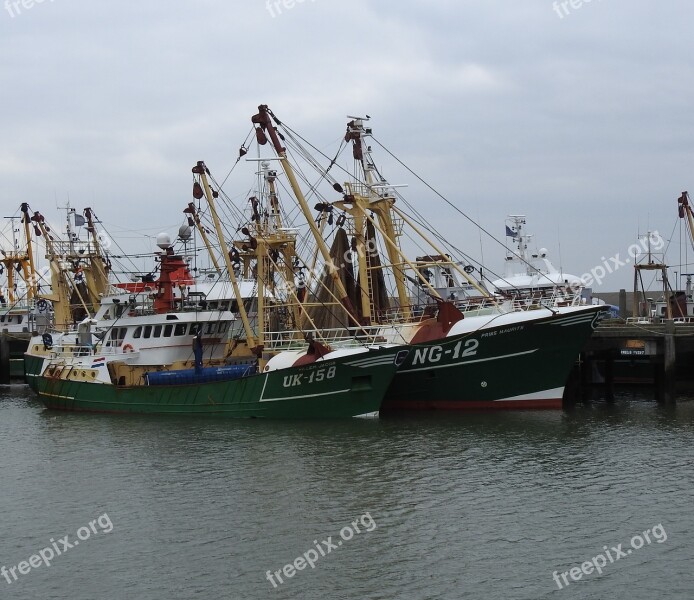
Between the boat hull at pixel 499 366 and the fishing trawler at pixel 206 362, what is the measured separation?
2268 millimetres

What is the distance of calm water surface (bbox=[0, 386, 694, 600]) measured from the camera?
16.0 meters

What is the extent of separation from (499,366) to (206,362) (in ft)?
41.6

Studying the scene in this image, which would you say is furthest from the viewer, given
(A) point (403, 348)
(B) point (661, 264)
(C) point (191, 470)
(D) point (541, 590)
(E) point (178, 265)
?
(B) point (661, 264)

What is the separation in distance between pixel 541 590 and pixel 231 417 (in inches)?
757

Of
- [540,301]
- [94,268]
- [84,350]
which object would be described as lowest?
[84,350]

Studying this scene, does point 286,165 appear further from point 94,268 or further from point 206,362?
point 94,268

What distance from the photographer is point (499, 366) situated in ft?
107

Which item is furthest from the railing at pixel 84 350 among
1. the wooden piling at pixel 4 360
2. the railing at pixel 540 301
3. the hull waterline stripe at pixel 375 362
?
the railing at pixel 540 301

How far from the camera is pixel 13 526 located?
1992cm

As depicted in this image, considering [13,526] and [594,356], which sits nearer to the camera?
[13,526]

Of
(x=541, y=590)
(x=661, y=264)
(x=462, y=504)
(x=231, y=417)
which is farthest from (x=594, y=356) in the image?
(x=541, y=590)

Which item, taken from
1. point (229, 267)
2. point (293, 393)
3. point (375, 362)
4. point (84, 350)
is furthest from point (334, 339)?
point (84, 350)

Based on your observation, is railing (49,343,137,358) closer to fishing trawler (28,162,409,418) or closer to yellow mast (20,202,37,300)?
fishing trawler (28,162,409,418)

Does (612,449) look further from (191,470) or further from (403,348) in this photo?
(191,470)
